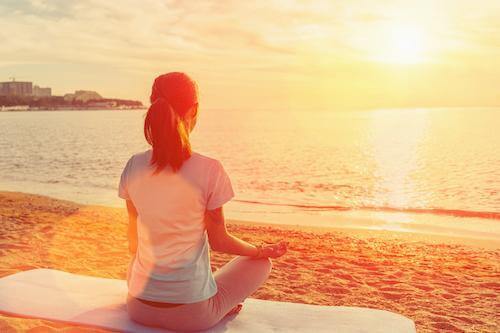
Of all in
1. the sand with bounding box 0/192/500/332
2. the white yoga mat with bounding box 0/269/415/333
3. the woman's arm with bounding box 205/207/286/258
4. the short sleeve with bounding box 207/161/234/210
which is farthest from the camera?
the sand with bounding box 0/192/500/332

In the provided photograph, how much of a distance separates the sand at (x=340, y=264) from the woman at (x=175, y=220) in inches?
77.1

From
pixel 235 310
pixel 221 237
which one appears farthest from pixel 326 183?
pixel 221 237

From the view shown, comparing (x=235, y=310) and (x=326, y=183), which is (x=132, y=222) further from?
(x=326, y=183)

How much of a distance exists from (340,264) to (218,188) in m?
6.00

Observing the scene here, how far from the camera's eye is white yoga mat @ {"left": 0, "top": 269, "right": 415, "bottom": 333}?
375 centimetres

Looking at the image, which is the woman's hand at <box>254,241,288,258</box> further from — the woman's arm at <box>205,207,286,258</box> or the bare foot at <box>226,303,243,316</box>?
the bare foot at <box>226,303,243,316</box>

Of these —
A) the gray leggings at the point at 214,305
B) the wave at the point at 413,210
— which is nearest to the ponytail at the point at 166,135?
the gray leggings at the point at 214,305

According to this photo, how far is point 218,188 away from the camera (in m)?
3.32

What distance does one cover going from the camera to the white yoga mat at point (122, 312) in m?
3.75

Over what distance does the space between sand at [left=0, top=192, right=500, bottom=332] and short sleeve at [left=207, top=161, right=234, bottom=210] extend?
8.38 feet

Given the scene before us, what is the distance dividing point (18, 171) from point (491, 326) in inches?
1194

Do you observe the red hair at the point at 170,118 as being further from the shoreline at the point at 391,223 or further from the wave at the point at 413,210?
the wave at the point at 413,210

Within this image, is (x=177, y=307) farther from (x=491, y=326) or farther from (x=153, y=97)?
(x=491, y=326)

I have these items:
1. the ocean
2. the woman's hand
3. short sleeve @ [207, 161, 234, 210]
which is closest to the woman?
short sleeve @ [207, 161, 234, 210]
